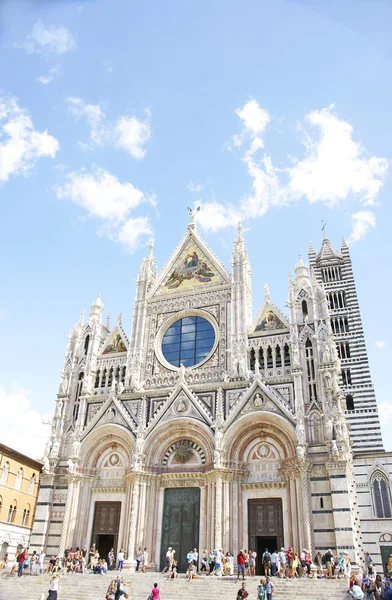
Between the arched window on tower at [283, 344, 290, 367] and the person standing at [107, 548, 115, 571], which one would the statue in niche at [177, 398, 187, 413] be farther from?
the person standing at [107, 548, 115, 571]

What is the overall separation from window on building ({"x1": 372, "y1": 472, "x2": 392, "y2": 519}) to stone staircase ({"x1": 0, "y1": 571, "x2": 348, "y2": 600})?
1468 centimetres

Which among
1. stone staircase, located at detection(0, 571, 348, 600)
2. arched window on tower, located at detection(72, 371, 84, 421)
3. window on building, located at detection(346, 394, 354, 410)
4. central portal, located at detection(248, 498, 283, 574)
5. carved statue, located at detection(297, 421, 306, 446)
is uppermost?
window on building, located at detection(346, 394, 354, 410)

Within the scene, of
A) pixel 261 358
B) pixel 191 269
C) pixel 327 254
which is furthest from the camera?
pixel 327 254

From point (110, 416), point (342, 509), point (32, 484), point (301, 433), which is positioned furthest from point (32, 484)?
point (342, 509)

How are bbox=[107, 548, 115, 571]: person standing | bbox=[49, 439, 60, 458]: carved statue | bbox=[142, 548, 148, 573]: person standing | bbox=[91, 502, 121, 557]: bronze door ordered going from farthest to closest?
1. bbox=[49, 439, 60, 458]: carved statue
2. bbox=[91, 502, 121, 557]: bronze door
3. bbox=[107, 548, 115, 571]: person standing
4. bbox=[142, 548, 148, 573]: person standing

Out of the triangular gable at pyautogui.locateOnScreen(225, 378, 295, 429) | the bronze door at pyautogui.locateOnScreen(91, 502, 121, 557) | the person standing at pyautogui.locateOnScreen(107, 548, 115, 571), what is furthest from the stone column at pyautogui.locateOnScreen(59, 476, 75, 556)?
the triangular gable at pyautogui.locateOnScreen(225, 378, 295, 429)

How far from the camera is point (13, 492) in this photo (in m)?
31.3

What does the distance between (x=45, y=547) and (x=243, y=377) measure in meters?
13.6

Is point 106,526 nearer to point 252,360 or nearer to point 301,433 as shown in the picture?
point 301,433

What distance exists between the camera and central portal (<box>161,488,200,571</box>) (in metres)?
24.6

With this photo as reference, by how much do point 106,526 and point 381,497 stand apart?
1702cm

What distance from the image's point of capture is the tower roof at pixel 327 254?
4541 cm

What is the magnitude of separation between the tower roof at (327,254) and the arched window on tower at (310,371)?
66.5 feet

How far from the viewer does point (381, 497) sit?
31391mm
